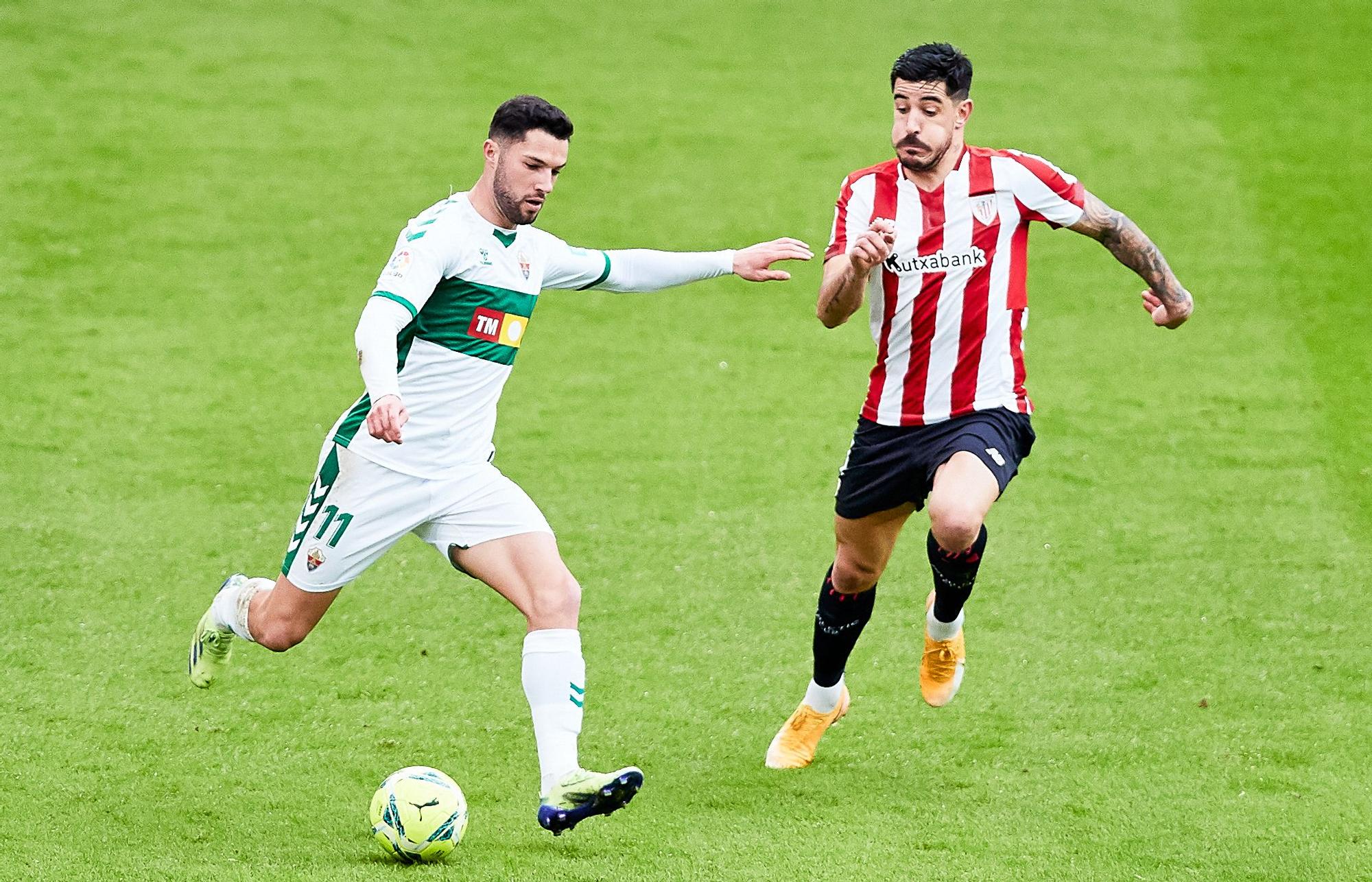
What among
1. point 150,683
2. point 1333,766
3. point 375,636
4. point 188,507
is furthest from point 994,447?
point 188,507

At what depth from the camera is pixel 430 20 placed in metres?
13.8

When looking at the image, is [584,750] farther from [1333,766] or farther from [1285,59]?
[1285,59]

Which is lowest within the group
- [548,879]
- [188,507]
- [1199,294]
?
[1199,294]

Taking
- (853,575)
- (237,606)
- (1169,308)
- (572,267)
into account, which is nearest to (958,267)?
(1169,308)

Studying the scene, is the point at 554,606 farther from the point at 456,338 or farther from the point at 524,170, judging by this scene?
the point at 524,170

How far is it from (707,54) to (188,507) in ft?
22.9

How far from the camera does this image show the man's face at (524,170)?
16.4 ft

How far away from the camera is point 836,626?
592 cm

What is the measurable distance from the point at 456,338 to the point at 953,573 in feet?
6.31

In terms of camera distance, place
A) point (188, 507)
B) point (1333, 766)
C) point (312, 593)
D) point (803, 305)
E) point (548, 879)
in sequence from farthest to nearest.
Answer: point (803, 305), point (188, 507), point (1333, 766), point (312, 593), point (548, 879)

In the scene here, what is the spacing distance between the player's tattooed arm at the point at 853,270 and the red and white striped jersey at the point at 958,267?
0.13 m

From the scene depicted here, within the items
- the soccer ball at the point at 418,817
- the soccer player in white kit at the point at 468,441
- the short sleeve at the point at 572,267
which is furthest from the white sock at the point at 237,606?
the short sleeve at the point at 572,267

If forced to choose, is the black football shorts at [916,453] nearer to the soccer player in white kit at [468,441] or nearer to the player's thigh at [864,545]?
the player's thigh at [864,545]

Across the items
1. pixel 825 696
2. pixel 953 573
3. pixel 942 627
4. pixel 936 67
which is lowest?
pixel 825 696
